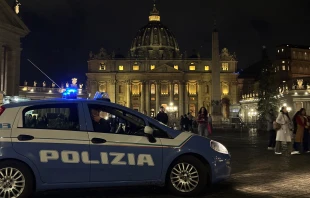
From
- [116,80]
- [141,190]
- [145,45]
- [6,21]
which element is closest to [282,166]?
[141,190]

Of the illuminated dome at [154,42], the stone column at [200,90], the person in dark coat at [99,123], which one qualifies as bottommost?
the person in dark coat at [99,123]

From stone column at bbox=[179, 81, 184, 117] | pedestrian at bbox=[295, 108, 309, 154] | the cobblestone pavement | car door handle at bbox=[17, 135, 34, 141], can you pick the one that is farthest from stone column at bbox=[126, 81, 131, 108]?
car door handle at bbox=[17, 135, 34, 141]

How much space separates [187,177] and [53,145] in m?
2.59

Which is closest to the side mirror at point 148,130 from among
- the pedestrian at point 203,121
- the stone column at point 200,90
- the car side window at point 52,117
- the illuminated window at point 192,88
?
the car side window at point 52,117

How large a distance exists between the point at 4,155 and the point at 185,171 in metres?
3.30

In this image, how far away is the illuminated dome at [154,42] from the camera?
13544 cm

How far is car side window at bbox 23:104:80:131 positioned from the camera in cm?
738

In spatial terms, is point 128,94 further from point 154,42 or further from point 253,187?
point 253,187

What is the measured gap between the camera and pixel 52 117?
750cm

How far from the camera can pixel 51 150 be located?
718 cm

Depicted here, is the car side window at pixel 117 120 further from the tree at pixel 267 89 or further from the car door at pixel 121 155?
the tree at pixel 267 89

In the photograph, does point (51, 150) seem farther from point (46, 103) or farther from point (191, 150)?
point (191, 150)

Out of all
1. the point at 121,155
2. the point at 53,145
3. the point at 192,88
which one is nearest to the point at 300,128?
the point at 121,155

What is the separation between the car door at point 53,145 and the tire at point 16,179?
220 mm
